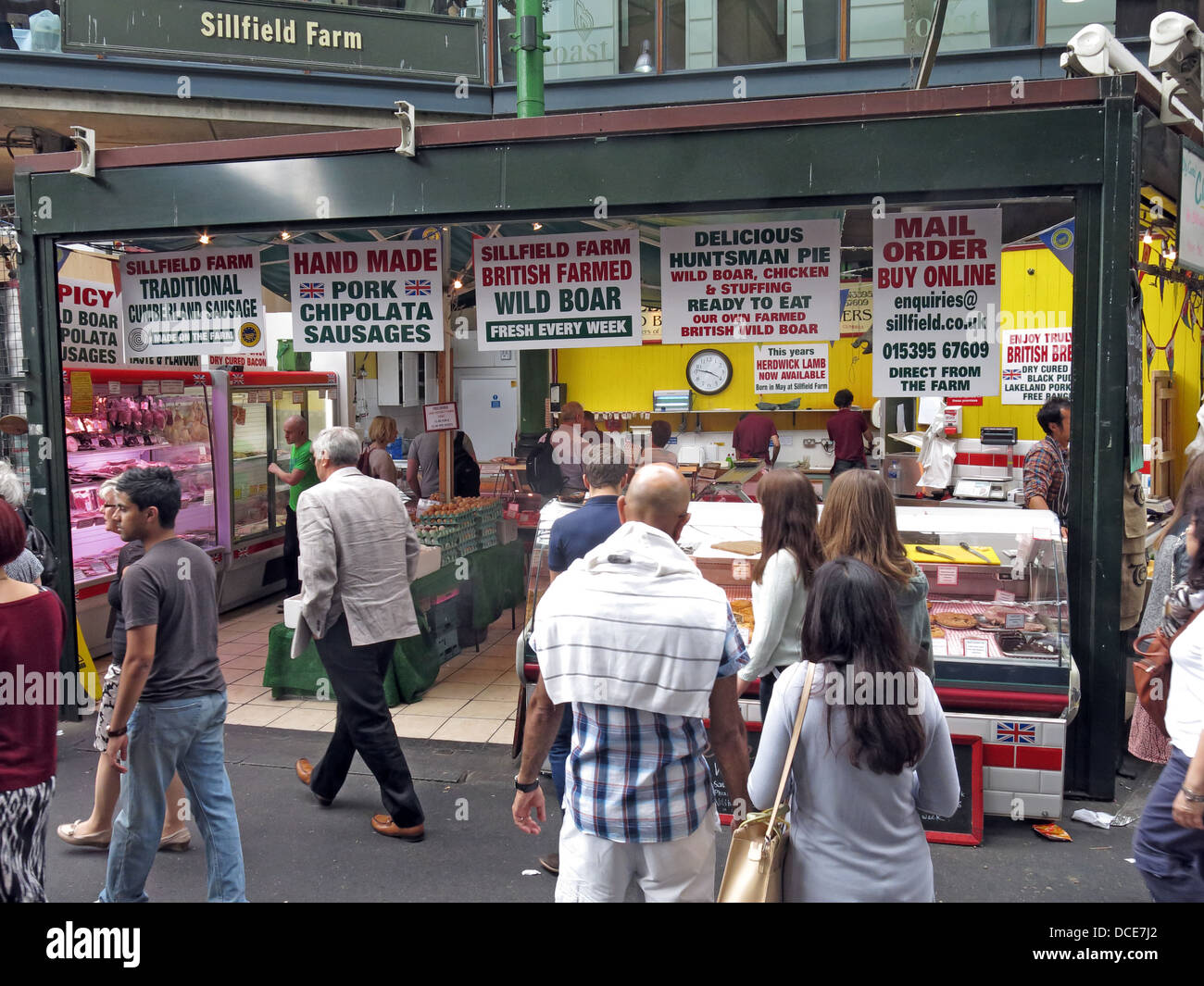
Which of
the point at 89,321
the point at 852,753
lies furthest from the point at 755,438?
the point at 852,753

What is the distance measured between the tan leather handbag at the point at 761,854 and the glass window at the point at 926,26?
11.8 m

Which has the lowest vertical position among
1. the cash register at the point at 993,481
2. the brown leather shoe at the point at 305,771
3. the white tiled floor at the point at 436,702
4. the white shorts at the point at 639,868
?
the white tiled floor at the point at 436,702

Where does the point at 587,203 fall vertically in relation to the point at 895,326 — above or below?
above

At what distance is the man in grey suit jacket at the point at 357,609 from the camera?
4.71 meters

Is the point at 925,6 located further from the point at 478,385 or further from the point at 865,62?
the point at 478,385

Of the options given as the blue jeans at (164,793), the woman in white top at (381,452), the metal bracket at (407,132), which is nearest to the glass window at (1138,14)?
the woman in white top at (381,452)

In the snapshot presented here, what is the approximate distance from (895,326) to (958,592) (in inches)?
62.7

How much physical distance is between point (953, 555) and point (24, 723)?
14.8 ft

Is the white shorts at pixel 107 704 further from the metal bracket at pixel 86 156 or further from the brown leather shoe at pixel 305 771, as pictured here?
the metal bracket at pixel 86 156

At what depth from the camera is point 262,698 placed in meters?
7.12

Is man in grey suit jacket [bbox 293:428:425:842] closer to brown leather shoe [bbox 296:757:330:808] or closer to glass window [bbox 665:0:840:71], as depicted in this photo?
brown leather shoe [bbox 296:757:330:808]
